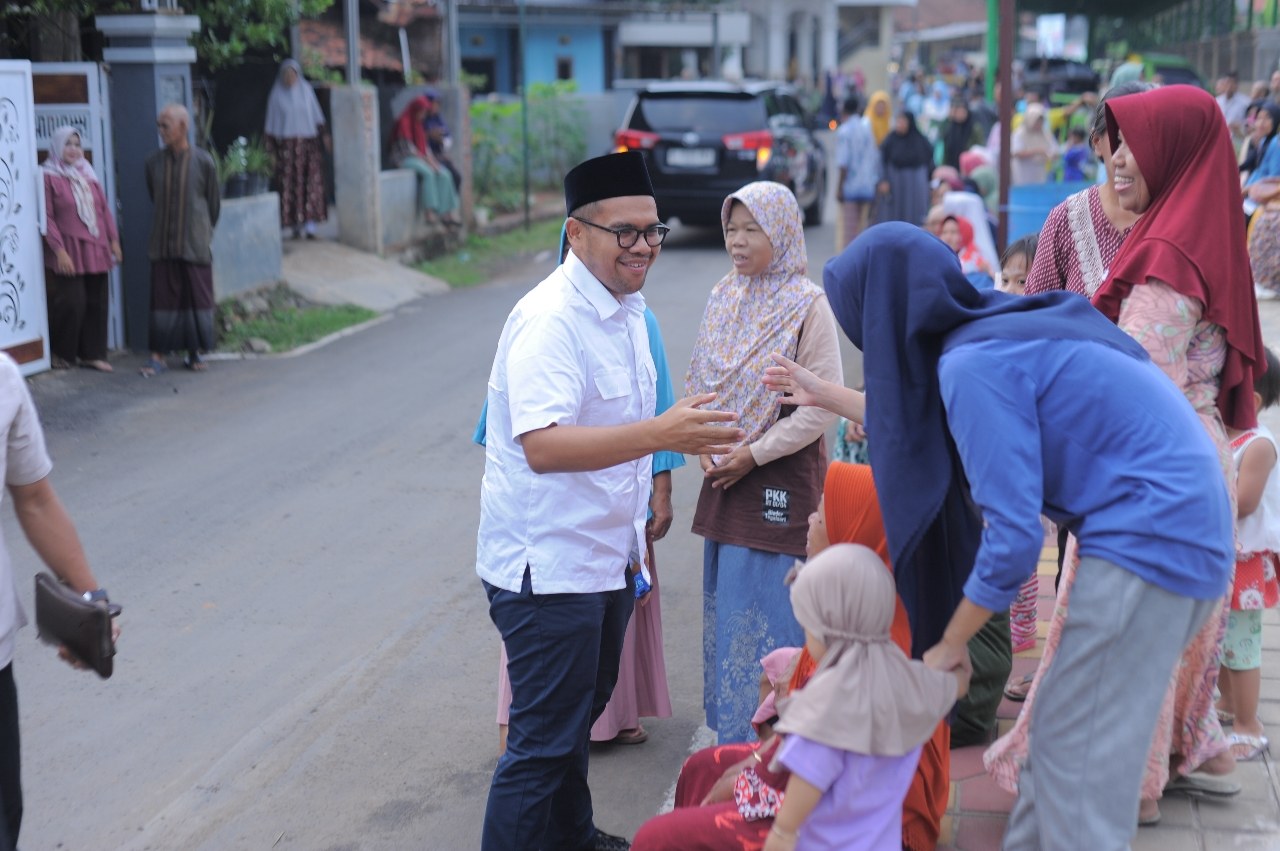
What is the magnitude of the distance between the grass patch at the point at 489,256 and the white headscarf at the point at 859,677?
13116 millimetres

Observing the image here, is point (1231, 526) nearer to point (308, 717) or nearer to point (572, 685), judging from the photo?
point (572, 685)

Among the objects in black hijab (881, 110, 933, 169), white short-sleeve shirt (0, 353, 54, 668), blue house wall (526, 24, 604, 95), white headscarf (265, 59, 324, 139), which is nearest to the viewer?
white short-sleeve shirt (0, 353, 54, 668)

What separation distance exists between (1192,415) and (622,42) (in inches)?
1565

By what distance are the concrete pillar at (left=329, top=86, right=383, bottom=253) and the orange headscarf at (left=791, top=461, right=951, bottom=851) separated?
43.3 feet

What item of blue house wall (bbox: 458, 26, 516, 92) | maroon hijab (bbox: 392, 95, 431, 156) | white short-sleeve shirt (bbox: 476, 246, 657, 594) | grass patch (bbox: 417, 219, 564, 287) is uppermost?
blue house wall (bbox: 458, 26, 516, 92)

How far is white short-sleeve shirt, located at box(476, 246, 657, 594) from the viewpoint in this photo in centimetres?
329

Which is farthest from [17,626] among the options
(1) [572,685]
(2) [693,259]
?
(2) [693,259]

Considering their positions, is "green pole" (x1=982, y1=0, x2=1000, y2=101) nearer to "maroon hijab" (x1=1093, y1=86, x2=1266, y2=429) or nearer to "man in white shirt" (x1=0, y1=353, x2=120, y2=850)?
"maroon hijab" (x1=1093, y1=86, x2=1266, y2=429)

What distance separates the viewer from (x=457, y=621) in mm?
5871

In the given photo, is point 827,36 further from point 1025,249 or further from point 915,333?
point 915,333

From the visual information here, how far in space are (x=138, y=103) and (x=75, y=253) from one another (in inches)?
61.2

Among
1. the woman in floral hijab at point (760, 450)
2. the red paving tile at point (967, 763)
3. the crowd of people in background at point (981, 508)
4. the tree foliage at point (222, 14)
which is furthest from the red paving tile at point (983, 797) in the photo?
the tree foliage at point (222, 14)

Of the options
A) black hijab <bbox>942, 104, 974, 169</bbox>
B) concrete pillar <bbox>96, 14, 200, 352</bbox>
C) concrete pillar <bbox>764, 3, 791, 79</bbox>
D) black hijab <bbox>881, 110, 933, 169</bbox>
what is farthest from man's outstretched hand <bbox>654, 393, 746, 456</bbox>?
concrete pillar <bbox>764, 3, 791, 79</bbox>

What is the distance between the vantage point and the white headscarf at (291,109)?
1527cm
